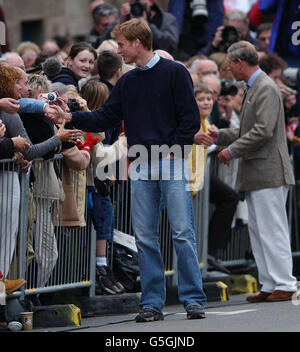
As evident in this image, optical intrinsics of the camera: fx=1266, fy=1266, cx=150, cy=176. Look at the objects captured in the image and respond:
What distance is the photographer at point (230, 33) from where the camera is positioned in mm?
14602

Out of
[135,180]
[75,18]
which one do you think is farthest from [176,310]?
[75,18]

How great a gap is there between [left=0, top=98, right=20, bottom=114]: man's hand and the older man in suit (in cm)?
230

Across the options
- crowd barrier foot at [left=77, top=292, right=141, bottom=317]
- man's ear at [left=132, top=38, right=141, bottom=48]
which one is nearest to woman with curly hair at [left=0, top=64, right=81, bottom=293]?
man's ear at [left=132, top=38, right=141, bottom=48]

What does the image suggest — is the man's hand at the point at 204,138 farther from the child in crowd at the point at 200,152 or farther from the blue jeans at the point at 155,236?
the blue jeans at the point at 155,236

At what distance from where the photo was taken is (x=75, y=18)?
108 feet

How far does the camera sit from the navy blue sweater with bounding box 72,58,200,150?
32.3ft

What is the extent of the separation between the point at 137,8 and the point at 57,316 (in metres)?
4.87

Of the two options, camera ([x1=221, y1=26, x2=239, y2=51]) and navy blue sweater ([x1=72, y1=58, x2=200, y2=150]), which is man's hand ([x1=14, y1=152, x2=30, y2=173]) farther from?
camera ([x1=221, y1=26, x2=239, y2=51])

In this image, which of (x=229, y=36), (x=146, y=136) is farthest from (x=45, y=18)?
(x=146, y=136)

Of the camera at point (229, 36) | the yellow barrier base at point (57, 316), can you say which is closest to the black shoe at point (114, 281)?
the yellow barrier base at point (57, 316)

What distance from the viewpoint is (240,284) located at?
12820mm

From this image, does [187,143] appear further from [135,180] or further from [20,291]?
[20,291]

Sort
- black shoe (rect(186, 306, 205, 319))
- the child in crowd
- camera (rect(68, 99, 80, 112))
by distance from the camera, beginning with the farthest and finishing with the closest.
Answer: the child in crowd, camera (rect(68, 99, 80, 112)), black shoe (rect(186, 306, 205, 319))

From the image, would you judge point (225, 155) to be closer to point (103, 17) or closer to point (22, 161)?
point (22, 161)
